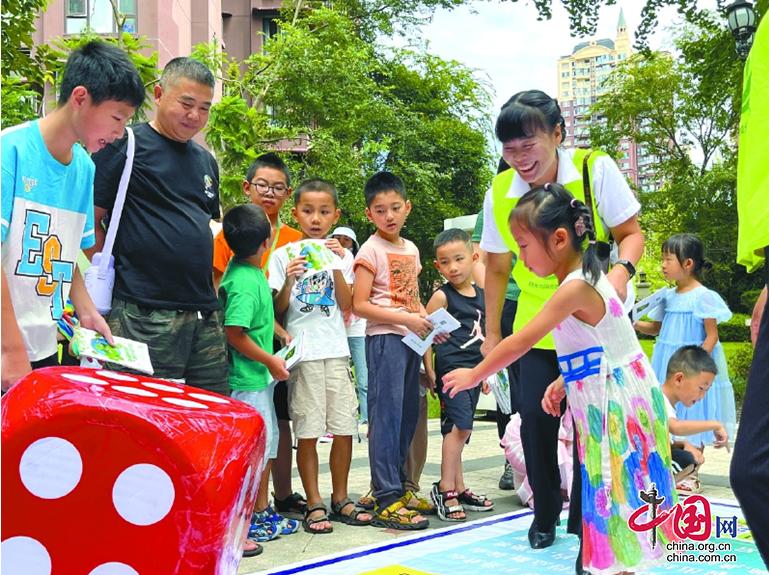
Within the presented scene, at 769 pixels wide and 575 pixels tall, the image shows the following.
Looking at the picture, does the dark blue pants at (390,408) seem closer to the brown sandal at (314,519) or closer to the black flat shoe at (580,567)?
the brown sandal at (314,519)

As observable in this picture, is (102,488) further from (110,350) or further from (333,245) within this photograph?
(333,245)

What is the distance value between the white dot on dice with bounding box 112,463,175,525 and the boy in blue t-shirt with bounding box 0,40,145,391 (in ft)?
2.62

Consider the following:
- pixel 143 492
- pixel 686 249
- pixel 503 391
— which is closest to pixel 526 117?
pixel 143 492

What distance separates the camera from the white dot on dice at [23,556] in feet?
5.79

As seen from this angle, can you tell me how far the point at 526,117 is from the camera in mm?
3281

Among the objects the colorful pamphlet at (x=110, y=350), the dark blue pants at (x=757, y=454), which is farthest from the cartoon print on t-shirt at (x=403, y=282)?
the dark blue pants at (x=757, y=454)

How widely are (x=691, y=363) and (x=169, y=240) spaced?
3077 millimetres

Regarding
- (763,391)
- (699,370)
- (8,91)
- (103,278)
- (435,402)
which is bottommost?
(435,402)

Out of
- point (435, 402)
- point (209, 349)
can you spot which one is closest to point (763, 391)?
point (209, 349)

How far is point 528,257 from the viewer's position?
2994 millimetres

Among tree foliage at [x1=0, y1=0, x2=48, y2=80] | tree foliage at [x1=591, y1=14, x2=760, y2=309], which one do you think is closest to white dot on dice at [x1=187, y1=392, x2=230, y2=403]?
tree foliage at [x1=0, y1=0, x2=48, y2=80]

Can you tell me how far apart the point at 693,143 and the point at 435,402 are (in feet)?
46.5

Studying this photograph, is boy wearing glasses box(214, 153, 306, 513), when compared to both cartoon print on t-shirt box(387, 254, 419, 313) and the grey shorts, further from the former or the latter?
cartoon print on t-shirt box(387, 254, 419, 313)

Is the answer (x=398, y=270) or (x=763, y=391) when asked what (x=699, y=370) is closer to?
(x=398, y=270)
